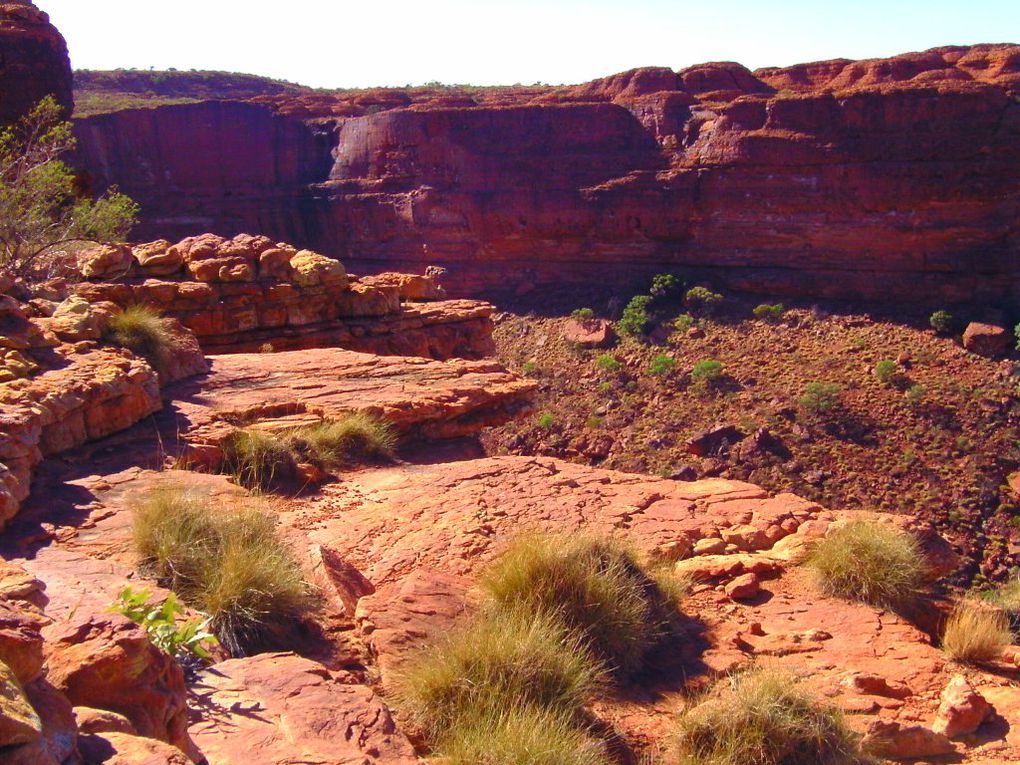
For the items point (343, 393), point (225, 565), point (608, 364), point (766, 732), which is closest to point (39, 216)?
point (343, 393)

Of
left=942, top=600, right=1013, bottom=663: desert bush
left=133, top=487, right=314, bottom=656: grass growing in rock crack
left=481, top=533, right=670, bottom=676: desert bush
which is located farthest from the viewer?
left=942, top=600, right=1013, bottom=663: desert bush

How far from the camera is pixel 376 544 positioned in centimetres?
615

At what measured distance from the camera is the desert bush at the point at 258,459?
7219 mm

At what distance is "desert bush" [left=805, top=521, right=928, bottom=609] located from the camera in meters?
5.92

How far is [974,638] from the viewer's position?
17.8ft

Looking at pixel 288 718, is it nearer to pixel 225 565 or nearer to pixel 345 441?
pixel 225 565

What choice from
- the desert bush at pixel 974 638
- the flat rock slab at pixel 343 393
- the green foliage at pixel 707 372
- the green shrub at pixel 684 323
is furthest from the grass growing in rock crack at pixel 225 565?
the green shrub at pixel 684 323

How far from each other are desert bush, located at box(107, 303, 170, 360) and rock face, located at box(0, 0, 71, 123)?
Result: 12.5 metres

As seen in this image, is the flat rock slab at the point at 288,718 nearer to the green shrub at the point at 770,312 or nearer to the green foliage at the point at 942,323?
the green foliage at the point at 942,323

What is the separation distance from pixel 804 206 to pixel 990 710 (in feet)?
→ 83.7

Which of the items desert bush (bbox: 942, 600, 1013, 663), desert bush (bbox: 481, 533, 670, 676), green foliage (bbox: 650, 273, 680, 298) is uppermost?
desert bush (bbox: 481, 533, 670, 676)

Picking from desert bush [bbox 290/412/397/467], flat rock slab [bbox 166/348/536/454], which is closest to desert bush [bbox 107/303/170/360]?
flat rock slab [bbox 166/348/536/454]

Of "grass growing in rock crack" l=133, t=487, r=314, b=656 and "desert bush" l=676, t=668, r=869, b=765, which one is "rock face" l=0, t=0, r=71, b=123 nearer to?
"grass growing in rock crack" l=133, t=487, r=314, b=656

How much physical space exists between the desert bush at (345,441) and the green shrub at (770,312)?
20.7m
